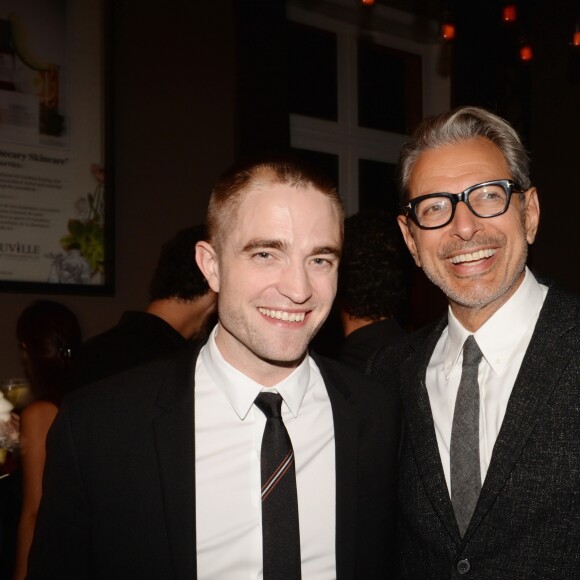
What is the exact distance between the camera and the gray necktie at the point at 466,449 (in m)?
1.70

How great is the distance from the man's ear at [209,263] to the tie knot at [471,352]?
2.31ft

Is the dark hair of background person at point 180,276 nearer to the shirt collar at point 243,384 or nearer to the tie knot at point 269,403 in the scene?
the shirt collar at point 243,384

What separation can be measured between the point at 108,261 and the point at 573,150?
4.13 metres

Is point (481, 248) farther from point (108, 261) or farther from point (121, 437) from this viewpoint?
point (108, 261)

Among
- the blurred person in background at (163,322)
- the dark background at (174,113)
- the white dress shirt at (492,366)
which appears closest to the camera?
the white dress shirt at (492,366)

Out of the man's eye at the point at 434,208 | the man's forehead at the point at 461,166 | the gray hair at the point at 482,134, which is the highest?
the gray hair at the point at 482,134

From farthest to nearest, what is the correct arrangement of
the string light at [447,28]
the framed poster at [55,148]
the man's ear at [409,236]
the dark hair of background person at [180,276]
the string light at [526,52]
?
1. the string light at [526,52]
2. the string light at [447,28]
3. the framed poster at [55,148]
4. the dark hair of background person at [180,276]
5. the man's ear at [409,236]

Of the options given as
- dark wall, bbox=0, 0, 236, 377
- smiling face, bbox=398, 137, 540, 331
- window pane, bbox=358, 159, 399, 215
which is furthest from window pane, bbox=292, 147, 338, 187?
smiling face, bbox=398, 137, 540, 331

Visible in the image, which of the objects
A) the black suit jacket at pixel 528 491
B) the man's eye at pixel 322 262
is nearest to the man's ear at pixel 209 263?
the man's eye at pixel 322 262

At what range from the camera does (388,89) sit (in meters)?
5.81

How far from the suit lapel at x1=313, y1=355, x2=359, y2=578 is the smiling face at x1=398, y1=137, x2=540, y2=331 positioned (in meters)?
0.44

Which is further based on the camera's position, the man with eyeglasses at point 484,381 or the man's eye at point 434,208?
the man's eye at point 434,208

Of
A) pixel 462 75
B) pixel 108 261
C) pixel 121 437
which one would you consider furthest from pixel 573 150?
pixel 121 437

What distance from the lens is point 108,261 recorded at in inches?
151
